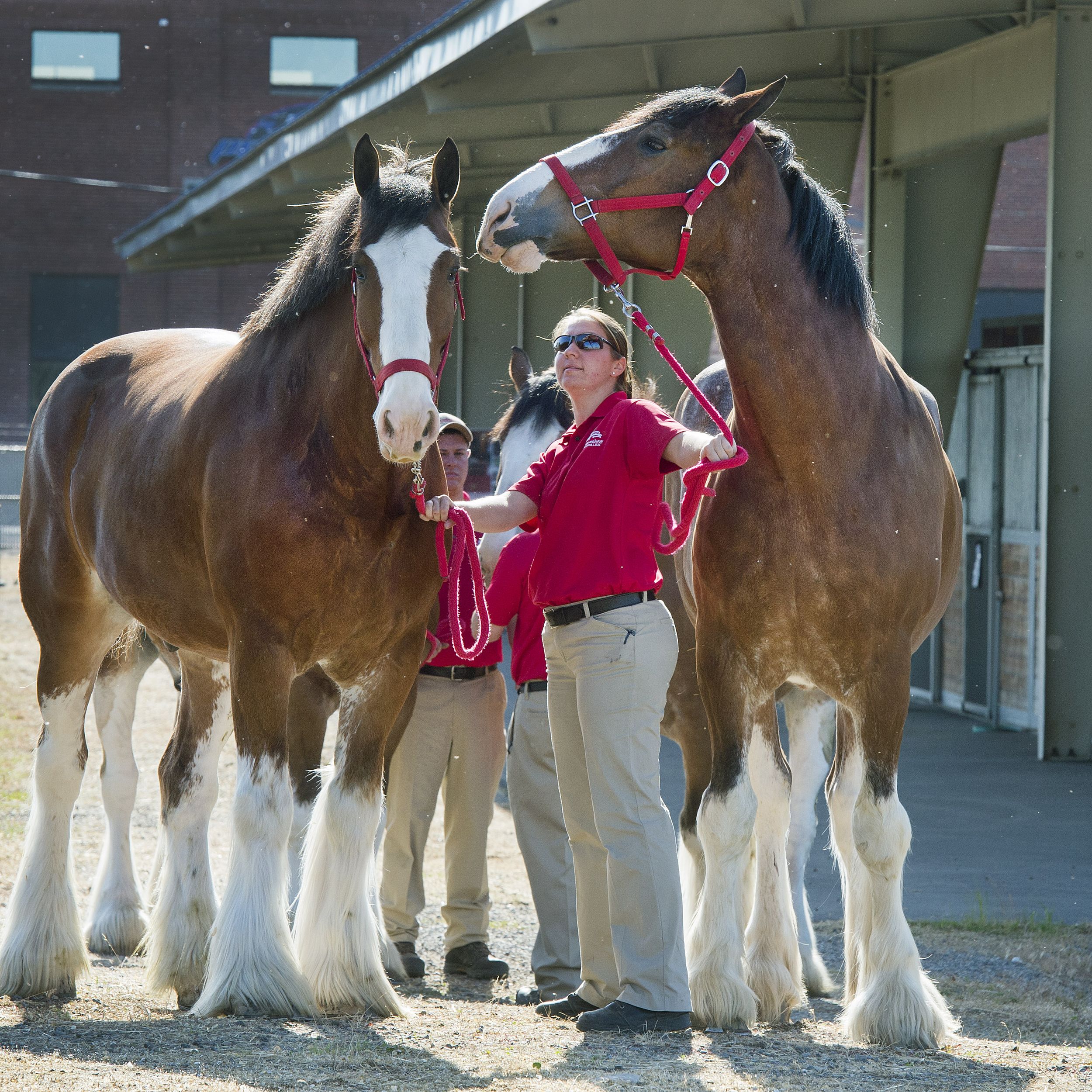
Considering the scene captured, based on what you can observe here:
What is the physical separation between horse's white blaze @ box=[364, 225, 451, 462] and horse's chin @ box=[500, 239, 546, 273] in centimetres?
19

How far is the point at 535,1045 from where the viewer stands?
3.91 m

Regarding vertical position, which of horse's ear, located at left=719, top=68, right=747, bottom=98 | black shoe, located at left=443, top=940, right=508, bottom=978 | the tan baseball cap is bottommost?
black shoe, located at left=443, top=940, right=508, bottom=978

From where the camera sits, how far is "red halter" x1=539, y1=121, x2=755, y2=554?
390 cm

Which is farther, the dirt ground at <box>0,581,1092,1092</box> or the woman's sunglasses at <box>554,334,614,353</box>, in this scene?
the woman's sunglasses at <box>554,334,614,353</box>

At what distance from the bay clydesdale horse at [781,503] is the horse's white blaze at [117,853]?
2.56m

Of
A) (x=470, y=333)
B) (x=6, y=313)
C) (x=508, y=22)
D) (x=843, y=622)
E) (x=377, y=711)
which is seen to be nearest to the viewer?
(x=843, y=622)

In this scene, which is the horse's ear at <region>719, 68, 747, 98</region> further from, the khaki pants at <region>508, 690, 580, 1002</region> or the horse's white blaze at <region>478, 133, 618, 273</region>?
the khaki pants at <region>508, 690, 580, 1002</region>

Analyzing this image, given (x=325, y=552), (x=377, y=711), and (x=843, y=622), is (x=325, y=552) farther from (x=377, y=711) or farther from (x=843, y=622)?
(x=843, y=622)

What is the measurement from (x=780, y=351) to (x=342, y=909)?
2.20m

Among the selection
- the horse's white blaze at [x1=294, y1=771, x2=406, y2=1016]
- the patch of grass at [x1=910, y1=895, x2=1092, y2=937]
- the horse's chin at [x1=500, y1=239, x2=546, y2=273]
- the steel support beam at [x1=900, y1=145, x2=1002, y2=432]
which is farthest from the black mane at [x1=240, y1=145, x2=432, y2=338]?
the steel support beam at [x1=900, y1=145, x2=1002, y2=432]

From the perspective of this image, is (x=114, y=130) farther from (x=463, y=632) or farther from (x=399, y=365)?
(x=399, y=365)

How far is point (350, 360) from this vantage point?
13.5 ft

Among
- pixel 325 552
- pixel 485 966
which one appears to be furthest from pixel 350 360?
pixel 485 966

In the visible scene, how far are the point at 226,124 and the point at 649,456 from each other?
28.1 metres
